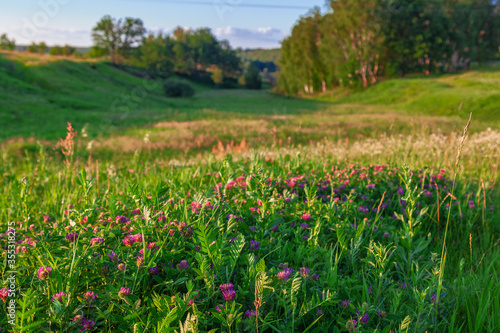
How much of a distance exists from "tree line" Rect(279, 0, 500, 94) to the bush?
80.0 feet

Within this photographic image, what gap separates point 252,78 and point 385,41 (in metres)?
62.7

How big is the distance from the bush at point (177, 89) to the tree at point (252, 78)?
53.9m

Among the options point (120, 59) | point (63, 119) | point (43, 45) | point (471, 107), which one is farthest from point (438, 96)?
point (43, 45)

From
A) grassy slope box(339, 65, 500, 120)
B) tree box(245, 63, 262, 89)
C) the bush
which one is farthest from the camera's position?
tree box(245, 63, 262, 89)

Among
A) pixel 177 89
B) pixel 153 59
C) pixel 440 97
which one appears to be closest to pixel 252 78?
pixel 153 59

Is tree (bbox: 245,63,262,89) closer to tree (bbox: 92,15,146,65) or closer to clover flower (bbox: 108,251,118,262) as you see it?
tree (bbox: 92,15,146,65)

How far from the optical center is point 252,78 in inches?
4461

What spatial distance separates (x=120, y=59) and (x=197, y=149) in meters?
92.3

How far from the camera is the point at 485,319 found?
231 centimetres

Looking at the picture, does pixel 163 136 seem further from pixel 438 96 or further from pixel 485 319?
pixel 438 96

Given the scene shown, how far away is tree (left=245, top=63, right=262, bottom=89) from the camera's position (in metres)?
113

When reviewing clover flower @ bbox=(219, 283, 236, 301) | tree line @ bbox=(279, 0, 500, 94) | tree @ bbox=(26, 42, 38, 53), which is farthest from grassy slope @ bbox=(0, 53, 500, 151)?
tree @ bbox=(26, 42, 38, 53)

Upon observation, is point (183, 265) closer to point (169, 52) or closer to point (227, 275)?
point (227, 275)

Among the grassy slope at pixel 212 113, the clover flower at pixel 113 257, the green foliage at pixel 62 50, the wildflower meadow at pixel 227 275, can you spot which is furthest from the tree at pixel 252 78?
the clover flower at pixel 113 257
